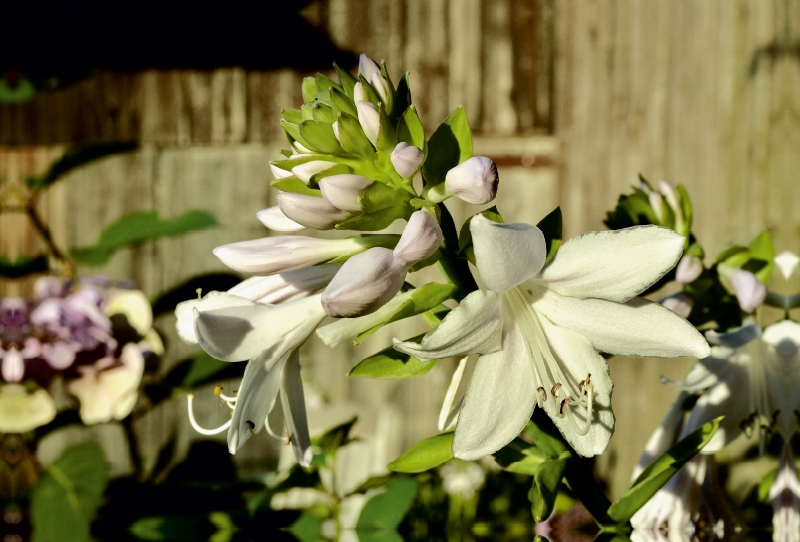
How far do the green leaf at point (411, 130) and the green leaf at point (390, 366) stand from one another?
200 mm

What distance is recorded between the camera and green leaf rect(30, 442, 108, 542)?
1.40 m

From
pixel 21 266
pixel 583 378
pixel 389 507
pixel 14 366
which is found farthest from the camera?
pixel 21 266

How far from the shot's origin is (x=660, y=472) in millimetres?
686

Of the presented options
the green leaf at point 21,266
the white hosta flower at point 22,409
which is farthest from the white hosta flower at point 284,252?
the green leaf at point 21,266

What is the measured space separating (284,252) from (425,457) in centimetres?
25

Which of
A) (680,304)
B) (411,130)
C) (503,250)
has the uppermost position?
(411,130)

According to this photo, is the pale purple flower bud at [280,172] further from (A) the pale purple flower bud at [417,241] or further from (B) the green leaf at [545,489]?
(B) the green leaf at [545,489]

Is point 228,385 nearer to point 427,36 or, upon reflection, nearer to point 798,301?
point 427,36

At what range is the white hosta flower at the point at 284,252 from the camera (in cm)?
70

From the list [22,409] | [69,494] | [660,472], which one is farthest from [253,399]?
[22,409]

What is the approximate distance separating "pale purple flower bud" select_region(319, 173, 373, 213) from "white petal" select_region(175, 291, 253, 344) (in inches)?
5.4

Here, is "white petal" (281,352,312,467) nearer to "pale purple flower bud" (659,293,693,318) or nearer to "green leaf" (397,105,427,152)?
"green leaf" (397,105,427,152)

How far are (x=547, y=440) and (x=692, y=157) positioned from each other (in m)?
1.59

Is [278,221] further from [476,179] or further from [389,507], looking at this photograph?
[389,507]
